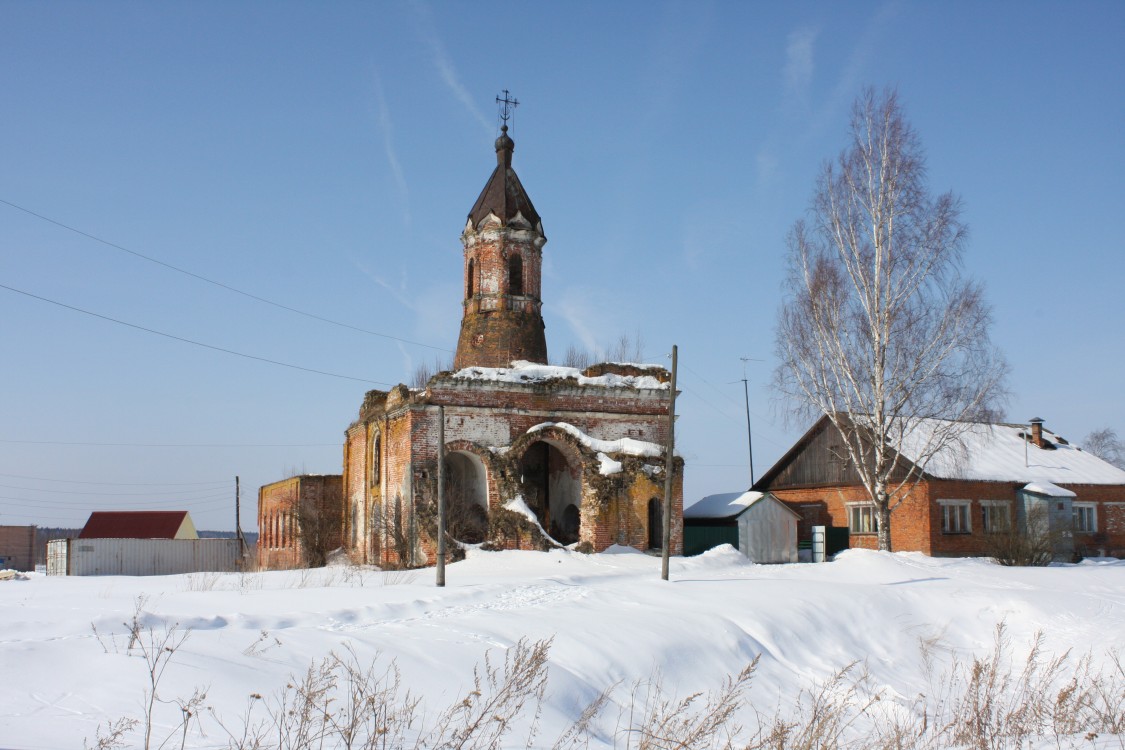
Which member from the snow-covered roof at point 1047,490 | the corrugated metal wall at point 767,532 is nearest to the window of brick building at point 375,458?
the corrugated metal wall at point 767,532

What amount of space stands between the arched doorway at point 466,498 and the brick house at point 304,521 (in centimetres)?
530

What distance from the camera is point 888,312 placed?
73.2 feet

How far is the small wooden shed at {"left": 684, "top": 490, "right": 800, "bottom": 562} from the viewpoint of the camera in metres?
25.3

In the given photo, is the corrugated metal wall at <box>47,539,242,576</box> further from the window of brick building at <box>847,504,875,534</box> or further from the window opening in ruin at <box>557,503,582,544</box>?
the window of brick building at <box>847,504,875,534</box>

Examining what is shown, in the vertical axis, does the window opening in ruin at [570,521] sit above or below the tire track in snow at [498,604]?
above

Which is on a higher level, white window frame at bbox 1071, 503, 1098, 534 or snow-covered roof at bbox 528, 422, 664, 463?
snow-covered roof at bbox 528, 422, 664, 463

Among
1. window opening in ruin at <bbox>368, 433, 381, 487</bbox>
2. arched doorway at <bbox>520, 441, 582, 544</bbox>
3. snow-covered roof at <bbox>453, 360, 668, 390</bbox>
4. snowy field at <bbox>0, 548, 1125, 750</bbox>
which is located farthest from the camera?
window opening in ruin at <bbox>368, 433, 381, 487</bbox>

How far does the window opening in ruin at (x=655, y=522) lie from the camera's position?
24.8 meters

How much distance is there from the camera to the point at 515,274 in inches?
1076

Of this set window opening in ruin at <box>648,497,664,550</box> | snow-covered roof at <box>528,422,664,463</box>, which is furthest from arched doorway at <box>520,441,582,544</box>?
window opening in ruin at <box>648,497,664,550</box>

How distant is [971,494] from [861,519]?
318 centimetres

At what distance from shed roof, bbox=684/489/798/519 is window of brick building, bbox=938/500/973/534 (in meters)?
4.51

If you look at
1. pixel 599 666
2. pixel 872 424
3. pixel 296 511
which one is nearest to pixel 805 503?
pixel 872 424

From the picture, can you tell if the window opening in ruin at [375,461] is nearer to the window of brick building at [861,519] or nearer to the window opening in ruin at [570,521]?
the window opening in ruin at [570,521]
